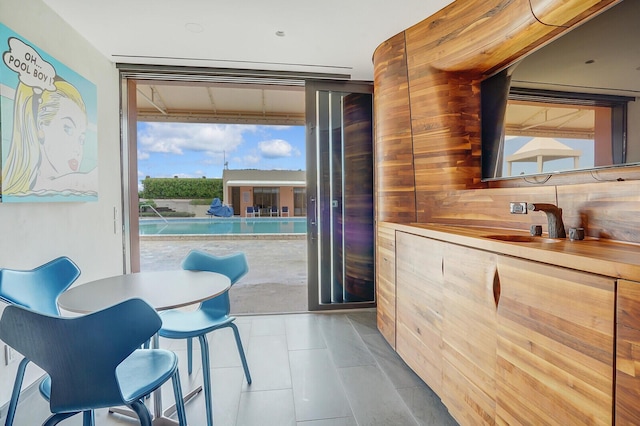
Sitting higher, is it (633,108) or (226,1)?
(226,1)

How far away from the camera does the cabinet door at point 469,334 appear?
1.38 meters

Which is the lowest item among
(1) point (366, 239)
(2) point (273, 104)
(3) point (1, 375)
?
(3) point (1, 375)

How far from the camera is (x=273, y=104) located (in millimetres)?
6945

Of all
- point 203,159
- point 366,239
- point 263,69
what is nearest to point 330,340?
point 366,239

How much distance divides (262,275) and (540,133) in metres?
4.34

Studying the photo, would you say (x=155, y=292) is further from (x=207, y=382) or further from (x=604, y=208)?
(x=604, y=208)

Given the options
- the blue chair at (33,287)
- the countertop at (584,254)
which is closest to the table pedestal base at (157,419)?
the blue chair at (33,287)

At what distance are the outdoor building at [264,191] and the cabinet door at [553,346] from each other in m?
15.5

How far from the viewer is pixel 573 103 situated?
1.62 meters

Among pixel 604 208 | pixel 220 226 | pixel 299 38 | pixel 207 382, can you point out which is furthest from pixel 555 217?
pixel 220 226

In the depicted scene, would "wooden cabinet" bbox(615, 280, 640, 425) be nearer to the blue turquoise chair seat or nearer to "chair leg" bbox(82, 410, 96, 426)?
the blue turquoise chair seat

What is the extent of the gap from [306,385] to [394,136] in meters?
2.03

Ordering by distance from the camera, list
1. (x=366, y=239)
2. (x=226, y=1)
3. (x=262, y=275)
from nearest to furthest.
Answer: (x=226, y=1) → (x=366, y=239) → (x=262, y=275)

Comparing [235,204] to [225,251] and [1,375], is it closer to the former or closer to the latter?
[225,251]
